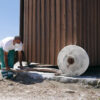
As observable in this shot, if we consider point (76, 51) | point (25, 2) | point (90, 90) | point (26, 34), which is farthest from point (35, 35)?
point (90, 90)

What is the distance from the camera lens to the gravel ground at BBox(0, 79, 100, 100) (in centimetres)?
570

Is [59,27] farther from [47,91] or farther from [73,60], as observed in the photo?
[47,91]

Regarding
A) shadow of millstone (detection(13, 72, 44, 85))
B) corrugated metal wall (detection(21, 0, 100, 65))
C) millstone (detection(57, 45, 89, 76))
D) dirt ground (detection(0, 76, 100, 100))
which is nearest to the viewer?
dirt ground (detection(0, 76, 100, 100))

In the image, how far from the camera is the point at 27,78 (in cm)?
756

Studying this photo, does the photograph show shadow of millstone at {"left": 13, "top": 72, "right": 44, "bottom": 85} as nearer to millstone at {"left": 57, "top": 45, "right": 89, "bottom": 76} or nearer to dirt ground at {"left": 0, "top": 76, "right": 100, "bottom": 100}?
dirt ground at {"left": 0, "top": 76, "right": 100, "bottom": 100}

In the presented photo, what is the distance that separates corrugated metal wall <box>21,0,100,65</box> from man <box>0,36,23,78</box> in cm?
88

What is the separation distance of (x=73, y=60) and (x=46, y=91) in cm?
148

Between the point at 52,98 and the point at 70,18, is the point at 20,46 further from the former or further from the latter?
the point at 52,98

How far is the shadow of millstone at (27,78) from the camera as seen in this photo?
727 centimetres

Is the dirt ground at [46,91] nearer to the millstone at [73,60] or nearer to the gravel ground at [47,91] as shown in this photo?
the gravel ground at [47,91]

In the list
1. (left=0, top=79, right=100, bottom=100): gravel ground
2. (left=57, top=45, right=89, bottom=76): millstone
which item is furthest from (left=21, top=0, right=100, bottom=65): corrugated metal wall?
(left=0, top=79, right=100, bottom=100): gravel ground

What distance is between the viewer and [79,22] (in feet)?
25.0

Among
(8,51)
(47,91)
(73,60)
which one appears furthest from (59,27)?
(47,91)

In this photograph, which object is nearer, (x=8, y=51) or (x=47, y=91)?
(x=47, y=91)
